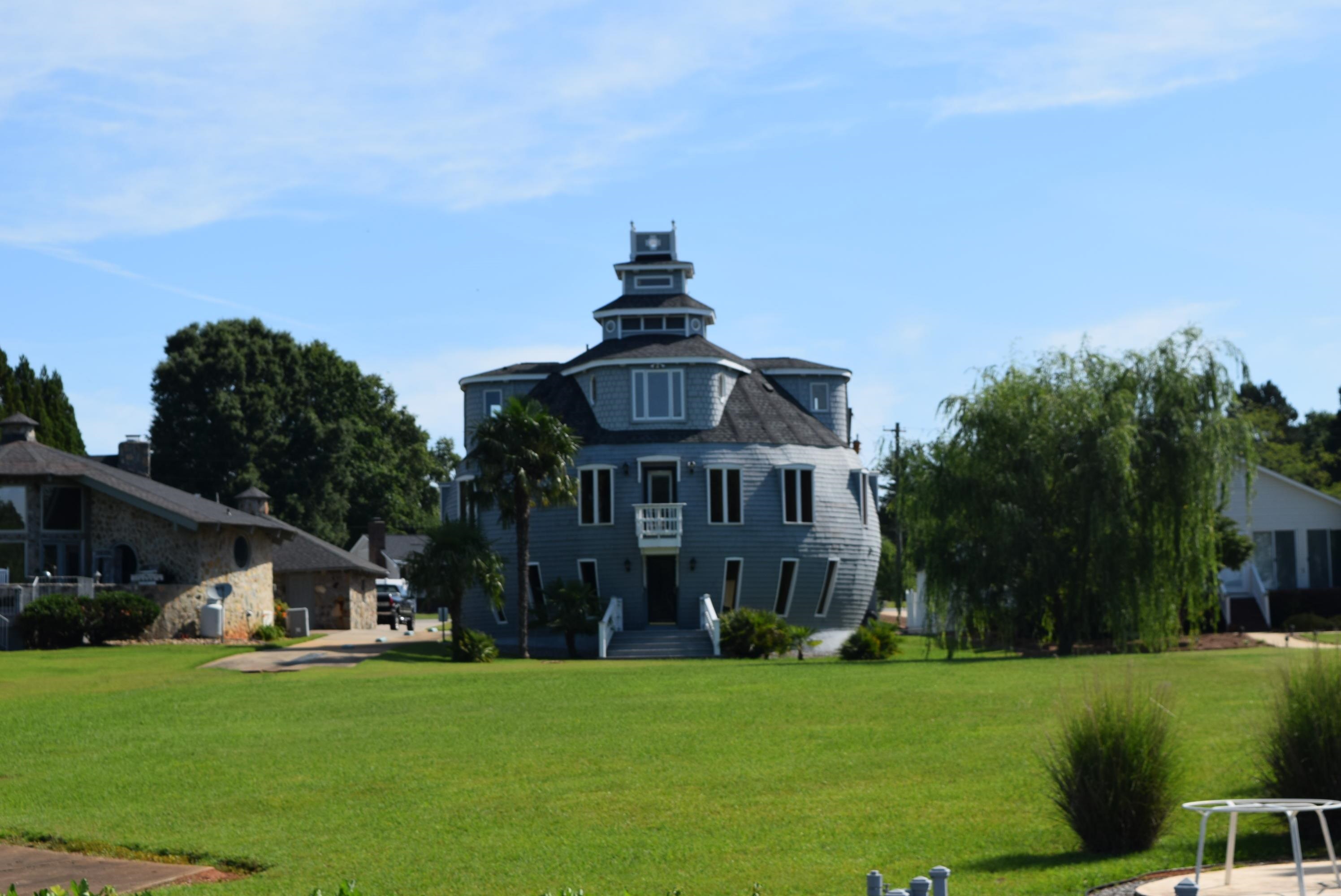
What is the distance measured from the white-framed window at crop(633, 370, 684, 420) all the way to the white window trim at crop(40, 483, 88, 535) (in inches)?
646

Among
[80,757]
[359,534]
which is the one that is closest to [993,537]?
[80,757]

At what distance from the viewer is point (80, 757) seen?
16672 millimetres

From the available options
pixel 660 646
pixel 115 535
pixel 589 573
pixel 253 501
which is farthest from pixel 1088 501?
pixel 253 501

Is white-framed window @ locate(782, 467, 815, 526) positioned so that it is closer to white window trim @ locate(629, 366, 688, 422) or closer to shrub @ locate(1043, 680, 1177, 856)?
white window trim @ locate(629, 366, 688, 422)

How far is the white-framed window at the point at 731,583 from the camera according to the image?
4372 centimetres

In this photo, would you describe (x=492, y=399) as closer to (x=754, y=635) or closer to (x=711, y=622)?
(x=711, y=622)

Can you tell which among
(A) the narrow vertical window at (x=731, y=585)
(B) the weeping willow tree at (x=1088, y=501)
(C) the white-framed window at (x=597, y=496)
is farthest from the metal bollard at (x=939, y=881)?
(C) the white-framed window at (x=597, y=496)

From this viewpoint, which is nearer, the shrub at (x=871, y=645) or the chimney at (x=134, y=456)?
the shrub at (x=871, y=645)

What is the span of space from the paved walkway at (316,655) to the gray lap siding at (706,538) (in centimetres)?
536

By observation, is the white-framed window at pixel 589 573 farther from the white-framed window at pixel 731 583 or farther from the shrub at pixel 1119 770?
the shrub at pixel 1119 770

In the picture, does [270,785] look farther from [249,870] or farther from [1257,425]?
[1257,425]

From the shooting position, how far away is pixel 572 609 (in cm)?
4116

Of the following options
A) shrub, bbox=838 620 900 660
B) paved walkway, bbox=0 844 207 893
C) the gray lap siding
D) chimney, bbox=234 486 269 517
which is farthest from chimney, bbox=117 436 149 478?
paved walkway, bbox=0 844 207 893

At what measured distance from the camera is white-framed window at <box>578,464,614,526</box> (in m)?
43.9
